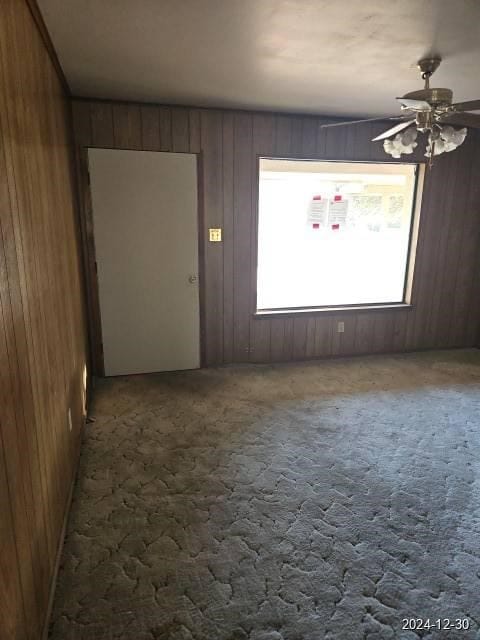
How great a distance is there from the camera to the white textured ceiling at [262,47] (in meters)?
1.97

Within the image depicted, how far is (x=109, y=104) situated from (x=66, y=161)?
838 mm

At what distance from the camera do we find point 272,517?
7.13ft

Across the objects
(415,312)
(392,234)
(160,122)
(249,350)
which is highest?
(160,122)

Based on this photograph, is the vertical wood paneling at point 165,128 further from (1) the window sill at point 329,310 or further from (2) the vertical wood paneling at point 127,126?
(1) the window sill at point 329,310

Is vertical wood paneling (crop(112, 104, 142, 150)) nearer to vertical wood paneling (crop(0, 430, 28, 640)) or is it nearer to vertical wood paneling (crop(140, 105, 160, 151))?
vertical wood paneling (crop(140, 105, 160, 151))

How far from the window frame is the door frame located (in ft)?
1.76

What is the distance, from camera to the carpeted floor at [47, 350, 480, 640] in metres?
1.65

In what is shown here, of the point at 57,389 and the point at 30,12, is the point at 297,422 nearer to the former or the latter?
the point at 57,389

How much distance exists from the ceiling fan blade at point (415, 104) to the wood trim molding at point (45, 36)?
1.80m

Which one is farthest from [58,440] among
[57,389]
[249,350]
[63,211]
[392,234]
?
[392,234]

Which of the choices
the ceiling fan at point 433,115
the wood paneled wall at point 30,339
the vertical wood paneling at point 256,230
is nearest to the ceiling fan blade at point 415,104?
the ceiling fan at point 433,115

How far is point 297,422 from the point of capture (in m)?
3.20

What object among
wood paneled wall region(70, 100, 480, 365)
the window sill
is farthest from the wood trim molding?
the window sill

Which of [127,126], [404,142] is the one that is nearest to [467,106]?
[404,142]
